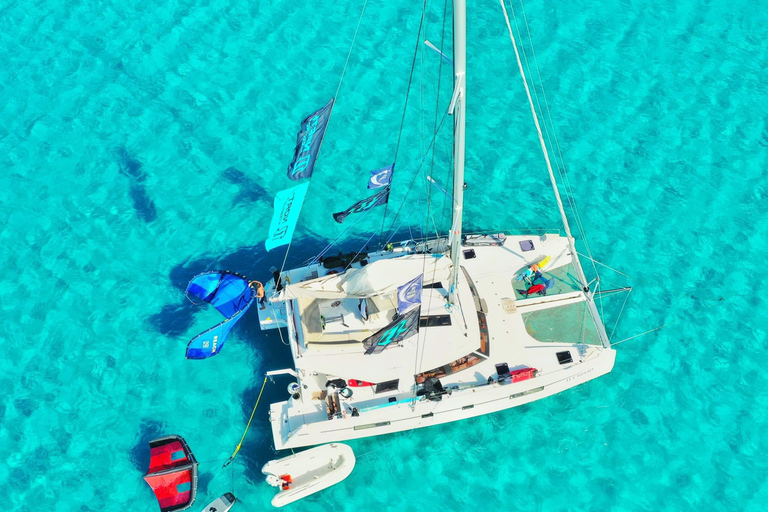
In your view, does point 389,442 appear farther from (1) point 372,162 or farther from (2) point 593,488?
(1) point 372,162

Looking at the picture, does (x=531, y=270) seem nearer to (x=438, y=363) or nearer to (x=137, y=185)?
(x=438, y=363)

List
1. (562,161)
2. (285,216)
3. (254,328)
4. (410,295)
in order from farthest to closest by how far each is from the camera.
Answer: (562,161) → (254,328) → (285,216) → (410,295)

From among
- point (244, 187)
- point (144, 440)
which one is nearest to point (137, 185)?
point (244, 187)

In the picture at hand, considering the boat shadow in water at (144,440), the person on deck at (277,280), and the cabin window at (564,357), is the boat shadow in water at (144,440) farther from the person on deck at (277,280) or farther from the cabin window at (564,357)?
the cabin window at (564,357)

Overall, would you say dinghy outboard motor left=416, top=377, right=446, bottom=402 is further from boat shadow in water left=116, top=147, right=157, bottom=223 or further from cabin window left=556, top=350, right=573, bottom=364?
boat shadow in water left=116, top=147, right=157, bottom=223

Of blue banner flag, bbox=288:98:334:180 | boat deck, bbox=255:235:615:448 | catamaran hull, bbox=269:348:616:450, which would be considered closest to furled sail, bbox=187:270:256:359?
boat deck, bbox=255:235:615:448

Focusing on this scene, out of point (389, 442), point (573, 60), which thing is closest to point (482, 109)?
point (573, 60)
